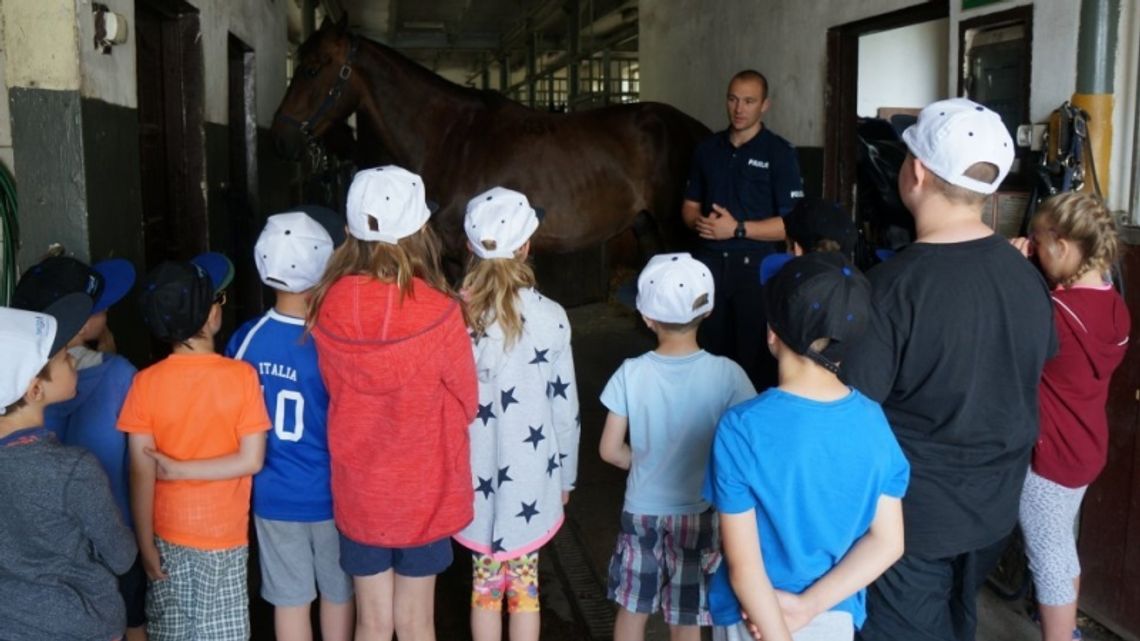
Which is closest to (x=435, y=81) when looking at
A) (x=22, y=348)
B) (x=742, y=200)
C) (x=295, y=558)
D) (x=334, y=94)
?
(x=334, y=94)

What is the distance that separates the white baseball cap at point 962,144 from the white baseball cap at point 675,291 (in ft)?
1.65

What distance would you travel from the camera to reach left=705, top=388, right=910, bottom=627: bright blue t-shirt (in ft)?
4.67

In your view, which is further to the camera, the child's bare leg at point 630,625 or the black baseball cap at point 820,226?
the black baseball cap at point 820,226

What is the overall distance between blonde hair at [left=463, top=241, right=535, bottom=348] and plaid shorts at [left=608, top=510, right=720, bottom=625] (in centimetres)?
50

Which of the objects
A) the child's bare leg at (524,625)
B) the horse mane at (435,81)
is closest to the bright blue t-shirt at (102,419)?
the child's bare leg at (524,625)

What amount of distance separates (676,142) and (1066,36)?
2317 mm

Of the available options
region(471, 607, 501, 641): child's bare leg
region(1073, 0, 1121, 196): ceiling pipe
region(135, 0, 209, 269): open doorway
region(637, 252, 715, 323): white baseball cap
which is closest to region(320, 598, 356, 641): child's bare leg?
region(471, 607, 501, 641): child's bare leg

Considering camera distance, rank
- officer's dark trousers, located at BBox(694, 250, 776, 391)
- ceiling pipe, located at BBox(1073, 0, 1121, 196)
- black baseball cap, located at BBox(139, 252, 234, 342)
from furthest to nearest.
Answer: officer's dark trousers, located at BBox(694, 250, 776, 391), ceiling pipe, located at BBox(1073, 0, 1121, 196), black baseball cap, located at BBox(139, 252, 234, 342)

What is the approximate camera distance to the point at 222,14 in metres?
4.20

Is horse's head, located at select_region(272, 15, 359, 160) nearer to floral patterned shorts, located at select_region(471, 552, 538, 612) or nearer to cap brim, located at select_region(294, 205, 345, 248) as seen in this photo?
cap brim, located at select_region(294, 205, 345, 248)

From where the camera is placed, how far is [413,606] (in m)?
2.05

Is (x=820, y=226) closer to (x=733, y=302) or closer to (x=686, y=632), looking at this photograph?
(x=686, y=632)

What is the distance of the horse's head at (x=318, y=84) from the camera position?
14.6 feet

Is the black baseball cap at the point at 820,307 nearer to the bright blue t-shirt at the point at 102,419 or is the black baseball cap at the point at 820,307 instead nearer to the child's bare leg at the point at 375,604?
the child's bare leg at the point at 375,604
